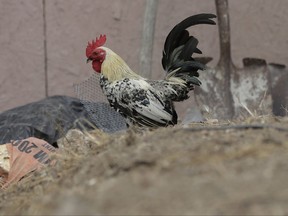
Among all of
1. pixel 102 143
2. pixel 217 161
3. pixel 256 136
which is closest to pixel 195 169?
pixel 217 161

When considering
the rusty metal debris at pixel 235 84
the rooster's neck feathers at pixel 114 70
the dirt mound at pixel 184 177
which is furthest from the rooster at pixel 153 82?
the dirt mound at pixel 184 177

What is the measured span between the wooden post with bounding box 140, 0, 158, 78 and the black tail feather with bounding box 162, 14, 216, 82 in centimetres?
68

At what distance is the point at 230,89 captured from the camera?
625 cm

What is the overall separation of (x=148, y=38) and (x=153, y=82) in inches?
38.0

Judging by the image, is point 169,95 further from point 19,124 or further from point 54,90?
point 54,90

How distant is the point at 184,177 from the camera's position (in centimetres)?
178

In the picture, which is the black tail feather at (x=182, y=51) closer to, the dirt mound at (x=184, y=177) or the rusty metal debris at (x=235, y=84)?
the rusty metal debris at (x=235, y=84)

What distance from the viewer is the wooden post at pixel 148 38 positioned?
18.9 feet

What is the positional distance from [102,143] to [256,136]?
26.5 inches

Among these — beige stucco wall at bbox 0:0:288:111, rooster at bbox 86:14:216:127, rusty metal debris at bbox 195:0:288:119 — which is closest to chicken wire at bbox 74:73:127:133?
rooster at bbox 86:14:216:127

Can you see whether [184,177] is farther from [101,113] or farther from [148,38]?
[148,38]

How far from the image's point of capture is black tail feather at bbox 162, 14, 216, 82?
4980mm

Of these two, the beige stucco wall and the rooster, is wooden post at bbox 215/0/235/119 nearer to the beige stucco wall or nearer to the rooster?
the beige stucco wall

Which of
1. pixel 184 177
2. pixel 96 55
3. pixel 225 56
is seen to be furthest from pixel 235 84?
pixel 184 177
